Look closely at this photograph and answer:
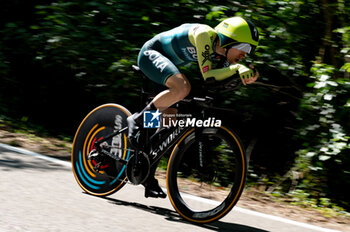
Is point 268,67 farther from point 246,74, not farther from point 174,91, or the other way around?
point 246,74

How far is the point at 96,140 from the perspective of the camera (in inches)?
205

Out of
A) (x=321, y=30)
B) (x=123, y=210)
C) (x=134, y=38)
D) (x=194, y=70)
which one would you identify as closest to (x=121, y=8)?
(x=134, y=38)

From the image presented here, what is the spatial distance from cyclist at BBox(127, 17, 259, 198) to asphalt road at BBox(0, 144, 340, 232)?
0.35 m

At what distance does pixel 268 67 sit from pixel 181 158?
3.02 m

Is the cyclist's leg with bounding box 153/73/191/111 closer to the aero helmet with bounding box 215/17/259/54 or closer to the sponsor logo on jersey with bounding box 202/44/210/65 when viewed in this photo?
the sponsor logo on jersey with bounding box 202/44/210/65

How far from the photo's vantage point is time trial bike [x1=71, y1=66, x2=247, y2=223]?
4.29 meters

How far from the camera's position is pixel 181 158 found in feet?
14.8

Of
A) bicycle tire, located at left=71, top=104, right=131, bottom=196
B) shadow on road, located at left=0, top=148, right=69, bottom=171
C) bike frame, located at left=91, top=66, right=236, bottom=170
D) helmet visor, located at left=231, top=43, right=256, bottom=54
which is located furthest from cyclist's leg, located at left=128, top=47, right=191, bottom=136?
shadow on road, located at left=0, top=148, right=69, bottom=171

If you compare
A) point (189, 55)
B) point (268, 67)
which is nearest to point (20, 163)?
point (189, 55)

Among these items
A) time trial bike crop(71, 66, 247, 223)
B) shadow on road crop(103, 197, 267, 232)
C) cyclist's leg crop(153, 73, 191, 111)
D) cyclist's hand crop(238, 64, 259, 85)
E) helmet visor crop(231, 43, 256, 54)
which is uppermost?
helmet visor crop(231, 43, 256, 54)

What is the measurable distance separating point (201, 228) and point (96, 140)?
5.12ft

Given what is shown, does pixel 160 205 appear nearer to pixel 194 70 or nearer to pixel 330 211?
pixel 330 211

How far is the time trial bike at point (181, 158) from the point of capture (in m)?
4.29

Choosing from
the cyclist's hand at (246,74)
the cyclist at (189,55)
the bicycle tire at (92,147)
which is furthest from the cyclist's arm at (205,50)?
the bicycle tire at (92,147)
